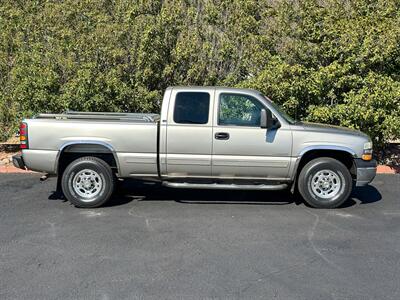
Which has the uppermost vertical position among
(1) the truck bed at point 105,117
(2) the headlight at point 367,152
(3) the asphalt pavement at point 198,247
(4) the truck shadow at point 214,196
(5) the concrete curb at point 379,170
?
(1) the truck bed at point 105,117

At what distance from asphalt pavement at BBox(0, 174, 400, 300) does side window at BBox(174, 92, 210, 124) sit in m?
1.34

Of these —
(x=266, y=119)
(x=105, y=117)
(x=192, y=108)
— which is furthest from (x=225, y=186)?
(x=105, y=117)

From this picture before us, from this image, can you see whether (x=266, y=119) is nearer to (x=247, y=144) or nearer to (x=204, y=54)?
(x=247, y=144)

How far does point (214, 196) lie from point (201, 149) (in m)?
1.16

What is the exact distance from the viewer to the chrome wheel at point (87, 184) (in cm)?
708

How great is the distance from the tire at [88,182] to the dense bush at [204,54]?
3183 mm

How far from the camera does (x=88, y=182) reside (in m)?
7.10

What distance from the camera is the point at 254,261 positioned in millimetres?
5066

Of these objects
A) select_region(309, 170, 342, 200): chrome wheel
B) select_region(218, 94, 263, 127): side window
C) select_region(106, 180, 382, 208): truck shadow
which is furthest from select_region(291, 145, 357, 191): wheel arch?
select_region(218, 94, 263, 127): side window

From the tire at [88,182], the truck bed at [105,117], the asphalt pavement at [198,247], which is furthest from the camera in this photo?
the truck bed at [105,117]

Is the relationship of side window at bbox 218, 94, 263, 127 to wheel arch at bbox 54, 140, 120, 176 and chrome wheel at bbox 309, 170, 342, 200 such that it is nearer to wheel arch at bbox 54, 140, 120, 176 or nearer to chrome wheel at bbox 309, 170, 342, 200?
chrome wheel at bbox 309, 170, 342, 200

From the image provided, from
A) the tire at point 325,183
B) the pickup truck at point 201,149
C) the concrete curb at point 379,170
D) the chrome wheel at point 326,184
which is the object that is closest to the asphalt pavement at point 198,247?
the tire at point 325,183

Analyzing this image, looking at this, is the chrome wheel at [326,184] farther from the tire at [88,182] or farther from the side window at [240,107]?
the tire at [88,182]

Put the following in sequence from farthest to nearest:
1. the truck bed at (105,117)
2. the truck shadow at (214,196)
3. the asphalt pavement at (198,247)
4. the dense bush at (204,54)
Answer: the dense bush at (204,54), the truck shadow at (214,196), the truck bed at (105,117), the asphalt pavement at (198,247)
